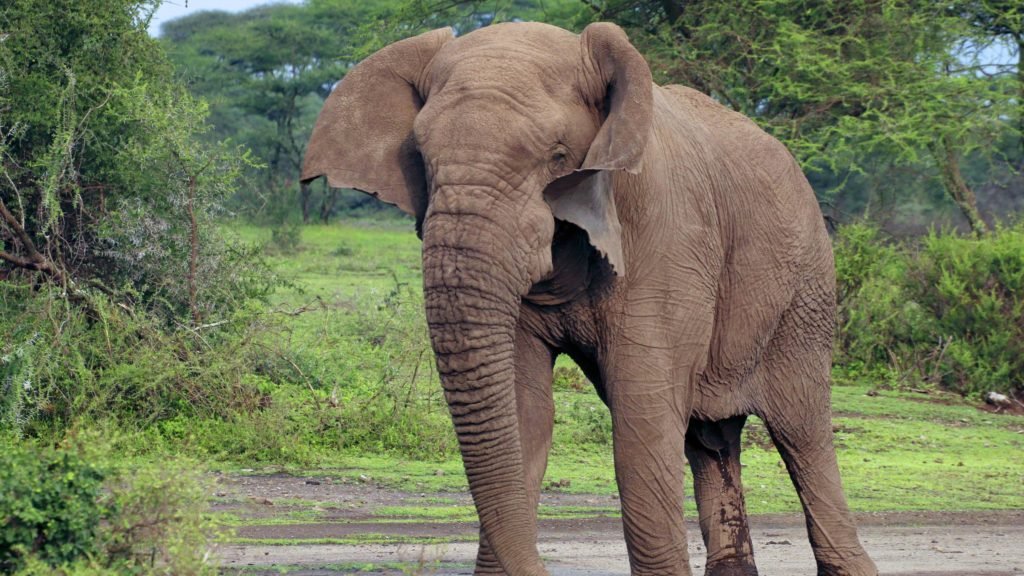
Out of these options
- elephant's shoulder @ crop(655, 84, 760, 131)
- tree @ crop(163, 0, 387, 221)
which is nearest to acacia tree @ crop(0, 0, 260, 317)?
elephant's shoulder @ crop(655, 84, 760, 131)

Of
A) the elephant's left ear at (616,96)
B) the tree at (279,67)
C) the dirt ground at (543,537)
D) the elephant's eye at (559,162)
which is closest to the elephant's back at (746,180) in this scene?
the elephant's left ear at (616,96)

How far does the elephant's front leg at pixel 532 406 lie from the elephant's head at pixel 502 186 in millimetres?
628

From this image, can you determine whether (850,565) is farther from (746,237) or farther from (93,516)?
(93,516)

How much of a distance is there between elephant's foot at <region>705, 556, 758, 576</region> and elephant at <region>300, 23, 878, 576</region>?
0.08 ft

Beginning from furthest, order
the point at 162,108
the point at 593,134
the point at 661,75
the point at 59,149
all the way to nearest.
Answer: the point at 661,75
the point at 162,108
the point at 59,149
the point at 593,134

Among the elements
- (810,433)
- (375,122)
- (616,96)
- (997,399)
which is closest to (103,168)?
(375,122)

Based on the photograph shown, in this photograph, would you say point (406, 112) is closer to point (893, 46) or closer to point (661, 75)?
point (661, 75)

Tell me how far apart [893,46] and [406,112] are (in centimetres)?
1348

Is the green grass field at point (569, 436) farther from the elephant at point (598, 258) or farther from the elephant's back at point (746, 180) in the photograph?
the elephant's back at point (746, 180)

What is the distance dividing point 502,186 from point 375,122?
0.95 m

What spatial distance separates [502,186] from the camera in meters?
4.83

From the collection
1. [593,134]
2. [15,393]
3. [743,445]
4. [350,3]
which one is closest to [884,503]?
[743,445]

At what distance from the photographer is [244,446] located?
9352mm

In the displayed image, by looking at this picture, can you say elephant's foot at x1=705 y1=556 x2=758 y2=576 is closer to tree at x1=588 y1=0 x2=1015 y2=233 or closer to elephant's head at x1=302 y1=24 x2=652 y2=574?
elephant's head at x1=302 y1=24 x2=652 y2=574
